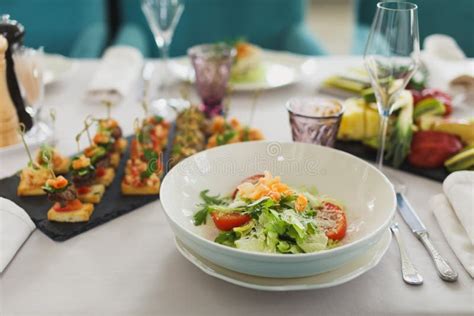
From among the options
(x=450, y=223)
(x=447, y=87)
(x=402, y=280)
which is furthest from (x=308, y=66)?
(x=402, y=280)

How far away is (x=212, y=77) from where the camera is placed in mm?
1295

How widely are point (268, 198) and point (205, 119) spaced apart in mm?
506

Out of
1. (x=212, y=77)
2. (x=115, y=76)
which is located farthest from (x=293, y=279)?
(x=115, y=76)

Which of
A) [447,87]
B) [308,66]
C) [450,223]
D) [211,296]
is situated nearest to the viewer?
[211,296]

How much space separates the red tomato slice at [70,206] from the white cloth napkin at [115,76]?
55cm

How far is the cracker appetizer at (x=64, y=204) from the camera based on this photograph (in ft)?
2.78

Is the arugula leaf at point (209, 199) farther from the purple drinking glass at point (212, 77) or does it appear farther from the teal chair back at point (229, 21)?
the teal chair back at point (229, 21)

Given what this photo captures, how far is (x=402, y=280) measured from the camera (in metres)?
0.75

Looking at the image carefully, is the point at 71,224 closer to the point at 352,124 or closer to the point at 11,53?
the point at 11,53

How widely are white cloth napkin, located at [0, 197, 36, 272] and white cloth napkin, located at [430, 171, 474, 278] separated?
2.13 ft

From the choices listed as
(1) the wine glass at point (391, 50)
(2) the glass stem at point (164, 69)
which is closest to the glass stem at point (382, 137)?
(1) the wine glass at point (391, 50)

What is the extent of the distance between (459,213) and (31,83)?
2.92 ft

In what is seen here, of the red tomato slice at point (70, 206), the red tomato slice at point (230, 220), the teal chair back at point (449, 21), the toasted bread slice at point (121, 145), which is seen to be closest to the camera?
the red tomato slice at point (230, 220)

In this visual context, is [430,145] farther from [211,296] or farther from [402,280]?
[211,296]
